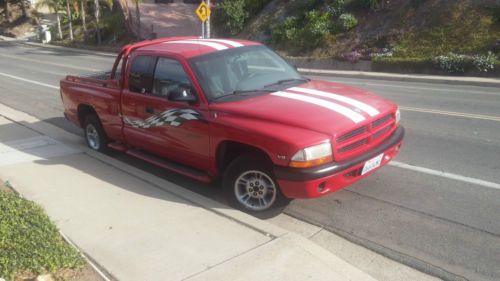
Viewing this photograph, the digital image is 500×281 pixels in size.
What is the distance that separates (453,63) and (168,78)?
47.1 feet

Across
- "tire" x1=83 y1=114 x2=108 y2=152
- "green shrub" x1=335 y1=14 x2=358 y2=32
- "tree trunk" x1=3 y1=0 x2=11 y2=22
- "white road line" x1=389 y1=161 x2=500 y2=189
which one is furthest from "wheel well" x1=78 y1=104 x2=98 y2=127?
"tree trunk" x1=3 y1=0 x2=11 y2=22

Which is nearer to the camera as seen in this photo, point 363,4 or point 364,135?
point 364,135

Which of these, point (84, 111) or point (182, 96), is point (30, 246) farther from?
point (84, 111)

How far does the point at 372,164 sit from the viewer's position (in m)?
4.57

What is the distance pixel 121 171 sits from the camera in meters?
5.81

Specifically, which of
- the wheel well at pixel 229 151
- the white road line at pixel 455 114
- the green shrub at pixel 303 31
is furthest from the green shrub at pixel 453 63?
the wheel well at pixel 229 151

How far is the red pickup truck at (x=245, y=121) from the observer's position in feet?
13.6

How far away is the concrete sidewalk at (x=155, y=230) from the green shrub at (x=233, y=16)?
2419 centimetres

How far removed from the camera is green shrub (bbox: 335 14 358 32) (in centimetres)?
2225

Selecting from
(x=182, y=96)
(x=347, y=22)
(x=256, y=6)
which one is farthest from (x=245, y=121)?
(x=256, y=6)

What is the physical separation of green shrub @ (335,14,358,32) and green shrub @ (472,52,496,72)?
23.5ft

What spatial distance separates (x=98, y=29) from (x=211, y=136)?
1340 inches

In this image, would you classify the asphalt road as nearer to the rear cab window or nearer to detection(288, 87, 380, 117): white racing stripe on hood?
detection(288, 87, 380, 117): white racing stripe on hood

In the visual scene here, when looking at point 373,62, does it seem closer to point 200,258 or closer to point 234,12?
point 234,12
